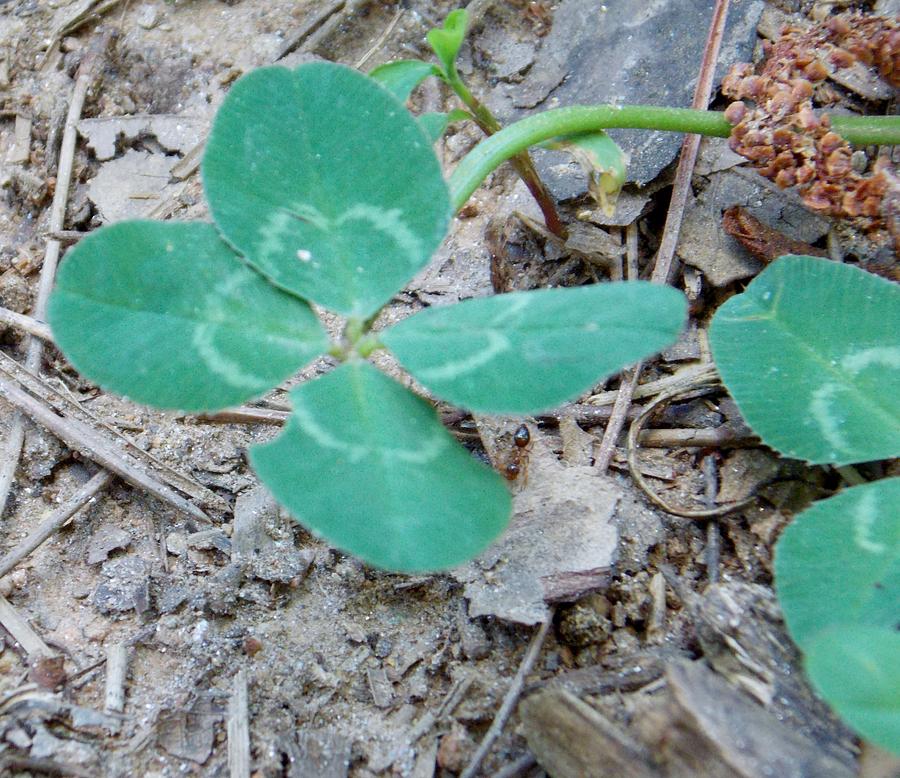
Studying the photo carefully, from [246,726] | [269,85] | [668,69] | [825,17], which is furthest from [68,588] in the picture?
[825,17]

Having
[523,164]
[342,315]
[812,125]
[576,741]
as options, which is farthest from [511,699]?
[812,125]

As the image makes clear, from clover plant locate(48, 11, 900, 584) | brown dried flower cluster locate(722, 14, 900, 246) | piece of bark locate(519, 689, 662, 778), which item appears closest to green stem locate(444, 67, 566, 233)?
clover plant locate(48, 11, 900, 584)

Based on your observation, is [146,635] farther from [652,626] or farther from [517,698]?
[652,626]

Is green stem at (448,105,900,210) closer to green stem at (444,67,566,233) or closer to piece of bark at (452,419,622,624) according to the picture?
green stem at (444,67,566,233)

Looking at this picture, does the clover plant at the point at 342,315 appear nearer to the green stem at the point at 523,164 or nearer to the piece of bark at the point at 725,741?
the green stem at the point at 523,164

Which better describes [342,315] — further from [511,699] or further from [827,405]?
[827,405]

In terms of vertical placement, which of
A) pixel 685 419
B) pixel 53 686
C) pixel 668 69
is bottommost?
pixel 53 686
